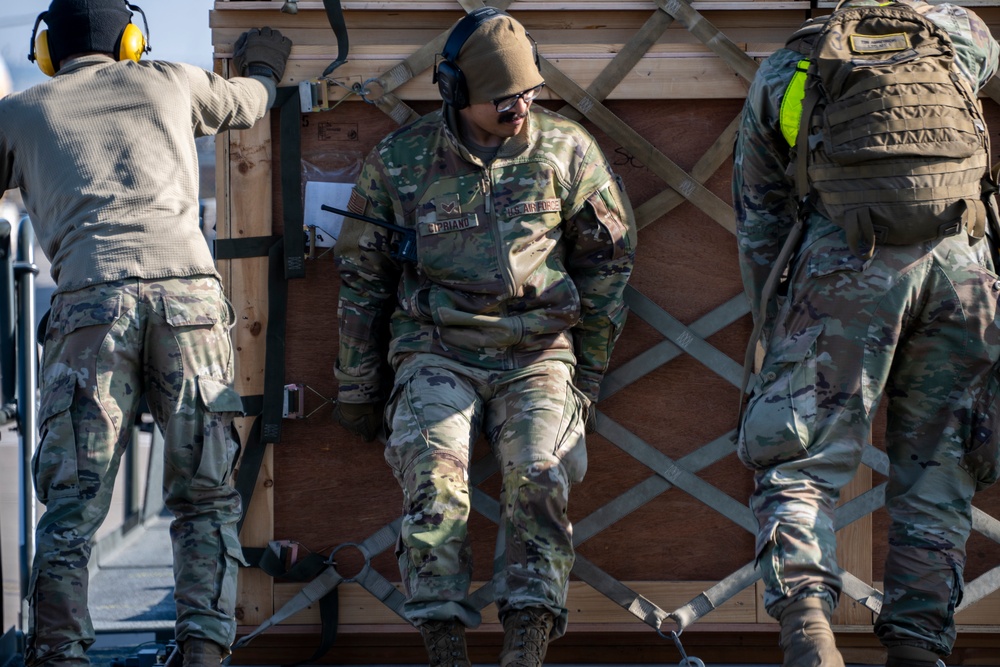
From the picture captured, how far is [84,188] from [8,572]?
3.76 metres

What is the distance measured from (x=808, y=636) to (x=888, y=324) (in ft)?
2.47

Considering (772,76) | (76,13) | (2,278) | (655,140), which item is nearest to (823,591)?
(772,76)

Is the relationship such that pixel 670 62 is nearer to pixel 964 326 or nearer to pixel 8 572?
pixel 964 326

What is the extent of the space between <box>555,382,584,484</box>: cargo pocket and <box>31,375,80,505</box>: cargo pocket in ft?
4.26

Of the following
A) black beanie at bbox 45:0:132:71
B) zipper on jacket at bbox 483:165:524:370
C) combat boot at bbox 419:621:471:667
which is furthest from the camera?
zipper on jacket at bbox 483:165:524:370

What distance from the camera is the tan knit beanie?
135 inches

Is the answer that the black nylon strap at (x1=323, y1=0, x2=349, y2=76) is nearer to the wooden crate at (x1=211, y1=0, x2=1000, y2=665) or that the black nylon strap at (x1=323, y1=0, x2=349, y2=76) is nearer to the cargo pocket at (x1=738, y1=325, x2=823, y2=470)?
the wooden crate at (x1=211, y1=0, x2=1000, y2=665)

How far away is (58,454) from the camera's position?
2.99 meters

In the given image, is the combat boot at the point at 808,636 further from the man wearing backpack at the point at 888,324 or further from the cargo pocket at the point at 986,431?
the cargo pocket at the point at 986,431

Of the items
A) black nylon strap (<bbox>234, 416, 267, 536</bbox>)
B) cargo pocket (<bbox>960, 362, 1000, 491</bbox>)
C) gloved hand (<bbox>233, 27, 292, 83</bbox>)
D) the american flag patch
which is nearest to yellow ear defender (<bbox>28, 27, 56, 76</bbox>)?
gloved hand (<bbox>233, 27, 292, 83</bbox>)

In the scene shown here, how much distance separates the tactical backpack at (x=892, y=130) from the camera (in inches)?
107

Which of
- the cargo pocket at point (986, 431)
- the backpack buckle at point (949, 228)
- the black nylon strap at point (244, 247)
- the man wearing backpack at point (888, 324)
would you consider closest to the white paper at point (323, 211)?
the black nylon strap at point (244, 247)

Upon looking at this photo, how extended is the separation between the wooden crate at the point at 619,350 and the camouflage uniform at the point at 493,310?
21 cm

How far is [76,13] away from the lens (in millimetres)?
3250
